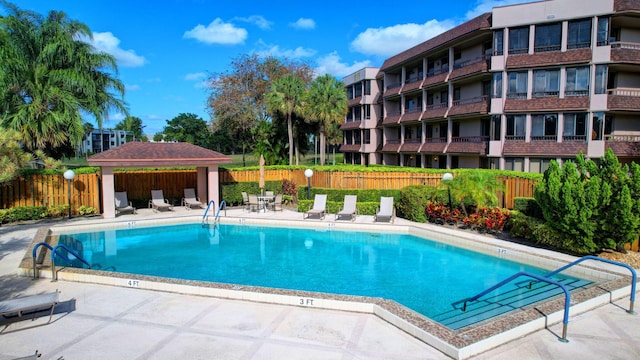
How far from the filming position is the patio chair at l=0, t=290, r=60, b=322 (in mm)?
6902

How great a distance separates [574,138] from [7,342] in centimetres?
2909

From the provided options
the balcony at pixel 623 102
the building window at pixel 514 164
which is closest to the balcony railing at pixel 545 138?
the building window at pixel 514 164

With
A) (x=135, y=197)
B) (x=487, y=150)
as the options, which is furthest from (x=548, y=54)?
(x=135, y=197)

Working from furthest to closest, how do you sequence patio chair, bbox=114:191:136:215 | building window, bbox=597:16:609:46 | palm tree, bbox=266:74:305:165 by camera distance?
palm tree, bbox=266:74:305:165
building window, bbox=597:16:609:46
patio chair, bbox=114:191:136:215

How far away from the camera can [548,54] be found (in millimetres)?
25719

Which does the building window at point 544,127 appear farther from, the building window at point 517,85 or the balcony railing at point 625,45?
the balcony railing at point 625,45

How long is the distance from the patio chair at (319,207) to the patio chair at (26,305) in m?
12.3

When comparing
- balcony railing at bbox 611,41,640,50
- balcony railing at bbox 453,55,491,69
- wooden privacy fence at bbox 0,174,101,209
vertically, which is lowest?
wooden privacy fence at bbox 0,174,101,209

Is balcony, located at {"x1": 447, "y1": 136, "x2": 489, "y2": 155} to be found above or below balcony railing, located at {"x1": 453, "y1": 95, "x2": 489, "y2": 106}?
below

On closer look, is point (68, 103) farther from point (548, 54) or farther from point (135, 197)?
point (548, 54)

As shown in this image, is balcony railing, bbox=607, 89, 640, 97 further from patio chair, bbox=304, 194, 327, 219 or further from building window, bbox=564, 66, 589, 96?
patio chair, bbox=304, 194, 327, 219

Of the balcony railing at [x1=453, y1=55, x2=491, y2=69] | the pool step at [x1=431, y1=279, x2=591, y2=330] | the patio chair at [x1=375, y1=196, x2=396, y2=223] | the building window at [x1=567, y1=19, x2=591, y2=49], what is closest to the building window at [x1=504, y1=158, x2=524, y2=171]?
the balcony railing at [x1=453, y1=55, x2=491, y2=69]

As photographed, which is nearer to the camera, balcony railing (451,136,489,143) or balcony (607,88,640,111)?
balcony (607,88,640,111)

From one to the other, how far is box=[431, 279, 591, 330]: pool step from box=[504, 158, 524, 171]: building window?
18205mm
